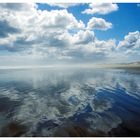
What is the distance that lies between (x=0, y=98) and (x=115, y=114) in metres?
6.52

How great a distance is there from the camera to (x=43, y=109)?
377 inches

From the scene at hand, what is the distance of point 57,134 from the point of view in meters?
6.89

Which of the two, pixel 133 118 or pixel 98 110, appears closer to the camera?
pixel 133 118

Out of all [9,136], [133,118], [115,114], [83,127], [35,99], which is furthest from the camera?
[35,99]

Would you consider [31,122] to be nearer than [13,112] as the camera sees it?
Yes

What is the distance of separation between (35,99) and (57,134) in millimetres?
4850

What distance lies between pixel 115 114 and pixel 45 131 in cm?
333

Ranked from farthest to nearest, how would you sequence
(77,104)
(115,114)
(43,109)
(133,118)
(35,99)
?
(35,99), (77,104), (43,109), (115,114), (133,118)

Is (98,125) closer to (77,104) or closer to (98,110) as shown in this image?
(98,110)

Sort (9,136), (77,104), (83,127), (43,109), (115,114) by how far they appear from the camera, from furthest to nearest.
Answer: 1. (77,104)
2. (43,109)
3. (115,114)
4. (83,127)
5. (9,136)

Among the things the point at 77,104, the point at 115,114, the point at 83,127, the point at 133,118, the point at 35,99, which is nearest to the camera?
the point at 83,127

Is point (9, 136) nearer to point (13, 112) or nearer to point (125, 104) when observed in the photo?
point (13, 112)

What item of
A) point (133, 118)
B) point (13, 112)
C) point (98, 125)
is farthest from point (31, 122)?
point (133, 118)

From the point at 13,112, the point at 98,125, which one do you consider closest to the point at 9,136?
the point at 13,112
